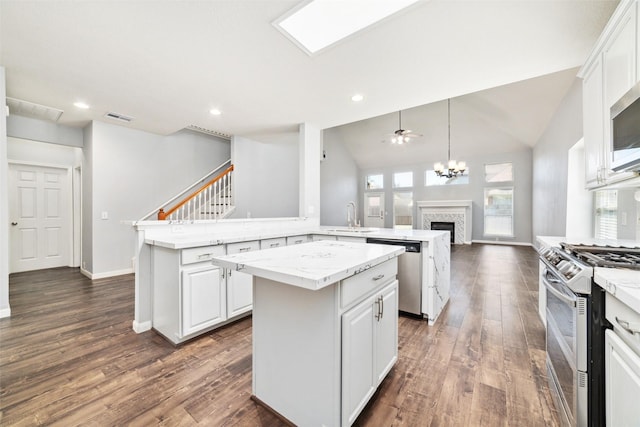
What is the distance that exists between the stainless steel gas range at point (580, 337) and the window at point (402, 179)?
347 inches

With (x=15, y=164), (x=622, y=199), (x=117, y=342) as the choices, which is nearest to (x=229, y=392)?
(x=117, y=342)

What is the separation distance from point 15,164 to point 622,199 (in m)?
8.73

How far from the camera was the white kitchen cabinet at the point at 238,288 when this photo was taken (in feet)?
8.07

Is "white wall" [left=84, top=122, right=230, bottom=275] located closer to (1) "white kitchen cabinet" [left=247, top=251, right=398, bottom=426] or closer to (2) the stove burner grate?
(1) "white kitchen cabinet" [left=247, top=251, right=398, bottom=426]

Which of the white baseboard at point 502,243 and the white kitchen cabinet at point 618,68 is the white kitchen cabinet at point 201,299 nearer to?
the white kitchen cabinet at point 618,68

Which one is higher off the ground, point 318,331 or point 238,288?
point 318,331

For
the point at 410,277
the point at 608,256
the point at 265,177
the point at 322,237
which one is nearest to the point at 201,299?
the point at 322,237

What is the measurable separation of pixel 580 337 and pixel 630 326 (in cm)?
34

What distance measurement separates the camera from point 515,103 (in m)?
5.71

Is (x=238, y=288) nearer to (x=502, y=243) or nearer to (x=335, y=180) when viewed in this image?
(x=335, y=180)

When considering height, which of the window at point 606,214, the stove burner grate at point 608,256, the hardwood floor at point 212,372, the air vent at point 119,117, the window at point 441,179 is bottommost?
the hardwood floor at point 212,372

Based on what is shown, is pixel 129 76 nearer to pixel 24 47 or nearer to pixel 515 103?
Result: pixel 24 47

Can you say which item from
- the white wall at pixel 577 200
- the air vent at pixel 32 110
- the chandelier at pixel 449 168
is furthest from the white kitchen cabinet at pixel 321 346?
the chandelier at pixel 449 168

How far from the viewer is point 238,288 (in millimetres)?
2539
